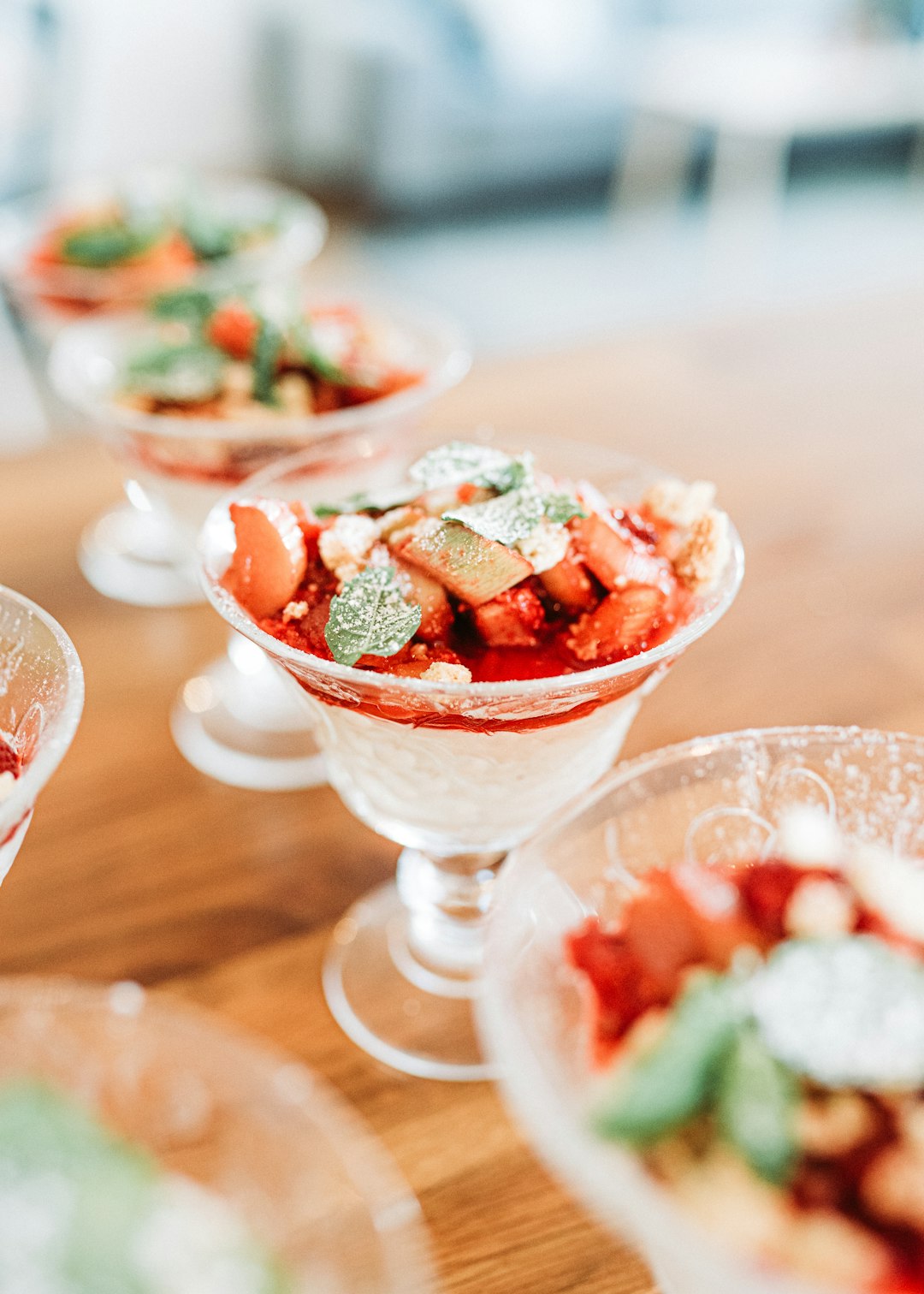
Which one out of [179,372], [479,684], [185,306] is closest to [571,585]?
[479,684]

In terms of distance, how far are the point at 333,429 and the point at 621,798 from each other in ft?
2.17

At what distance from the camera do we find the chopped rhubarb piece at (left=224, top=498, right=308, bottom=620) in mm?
858

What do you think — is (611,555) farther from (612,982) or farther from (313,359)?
(313,359)

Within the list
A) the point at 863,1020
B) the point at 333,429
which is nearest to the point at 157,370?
the point at 333,429

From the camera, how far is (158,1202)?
0.64 meters

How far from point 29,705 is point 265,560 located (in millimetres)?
202

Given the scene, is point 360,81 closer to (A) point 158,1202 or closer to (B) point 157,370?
(B) point 157,370

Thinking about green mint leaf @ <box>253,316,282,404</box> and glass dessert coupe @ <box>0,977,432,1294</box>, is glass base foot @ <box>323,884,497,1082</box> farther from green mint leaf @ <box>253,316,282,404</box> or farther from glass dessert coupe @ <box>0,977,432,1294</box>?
green mint leaf @ <box>253,316,282,404</box>

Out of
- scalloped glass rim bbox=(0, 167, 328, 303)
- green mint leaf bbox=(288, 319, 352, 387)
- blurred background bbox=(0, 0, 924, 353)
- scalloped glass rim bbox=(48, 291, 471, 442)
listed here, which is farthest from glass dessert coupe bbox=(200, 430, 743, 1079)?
blurred background bbox=(0, 0, 924, 353)

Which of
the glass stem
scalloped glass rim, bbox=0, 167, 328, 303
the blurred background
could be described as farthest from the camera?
the blurred background

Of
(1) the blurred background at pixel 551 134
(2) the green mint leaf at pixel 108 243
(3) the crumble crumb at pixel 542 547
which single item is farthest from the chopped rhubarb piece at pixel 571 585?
(1) the blurred background at pixel 551 134

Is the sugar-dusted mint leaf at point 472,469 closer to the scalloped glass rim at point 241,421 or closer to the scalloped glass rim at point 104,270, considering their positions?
the scalloped glass rim at point 241,421

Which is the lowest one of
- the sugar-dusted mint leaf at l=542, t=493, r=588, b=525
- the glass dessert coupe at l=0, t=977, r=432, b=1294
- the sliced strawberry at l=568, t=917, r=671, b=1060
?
the glass dessert coupe at l=0, t=977, r=432, b=1294

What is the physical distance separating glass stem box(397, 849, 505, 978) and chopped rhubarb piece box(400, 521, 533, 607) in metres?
0.32
